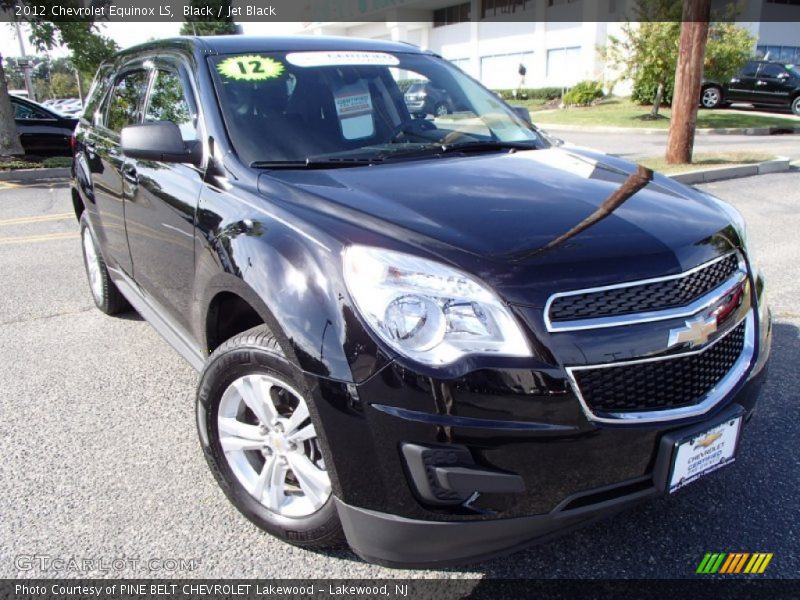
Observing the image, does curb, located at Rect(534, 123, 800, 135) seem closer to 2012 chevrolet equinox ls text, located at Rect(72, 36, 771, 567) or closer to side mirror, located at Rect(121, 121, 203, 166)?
2012 chevrolet equinox ls text, located at Rect(72, 36, 771, 567)

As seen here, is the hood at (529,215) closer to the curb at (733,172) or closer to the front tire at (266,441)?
the front tire at (266,441)

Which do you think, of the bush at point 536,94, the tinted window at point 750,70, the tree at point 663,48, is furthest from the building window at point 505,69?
the tree at point 663,48

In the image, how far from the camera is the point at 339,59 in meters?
3.31

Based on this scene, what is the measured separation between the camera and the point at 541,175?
2.58 meters

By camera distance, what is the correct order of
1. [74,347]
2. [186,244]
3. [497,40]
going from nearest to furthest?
1. [186,244]
2. [74,347]
3. [497,40]

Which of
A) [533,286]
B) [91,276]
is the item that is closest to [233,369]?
[533,286]

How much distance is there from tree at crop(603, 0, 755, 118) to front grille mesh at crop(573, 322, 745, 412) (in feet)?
60.3

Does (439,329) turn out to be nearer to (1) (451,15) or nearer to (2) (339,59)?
(2) (339,59)

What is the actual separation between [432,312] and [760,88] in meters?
25.2

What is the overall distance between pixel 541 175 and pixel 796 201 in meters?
7.19

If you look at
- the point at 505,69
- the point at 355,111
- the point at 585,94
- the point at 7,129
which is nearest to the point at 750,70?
the point at 585,94

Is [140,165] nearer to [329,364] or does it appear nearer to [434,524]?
[329,364]

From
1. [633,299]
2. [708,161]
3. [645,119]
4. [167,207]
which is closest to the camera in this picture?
[633,299]
